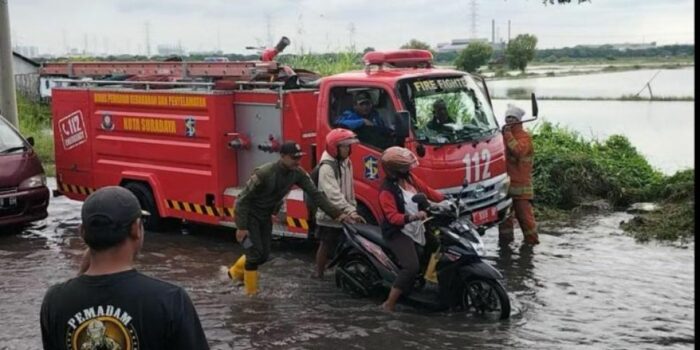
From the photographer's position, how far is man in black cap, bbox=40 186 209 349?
263cm

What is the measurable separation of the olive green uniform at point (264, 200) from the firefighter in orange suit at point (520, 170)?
298 centimetres

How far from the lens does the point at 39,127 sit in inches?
832

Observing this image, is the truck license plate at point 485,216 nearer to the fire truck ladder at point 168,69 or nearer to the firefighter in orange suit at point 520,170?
the firefighter in orange suit at point 520,170

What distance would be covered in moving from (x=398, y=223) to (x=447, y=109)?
2401 mm

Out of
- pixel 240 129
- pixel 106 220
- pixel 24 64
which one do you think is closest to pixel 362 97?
pixel 240 129

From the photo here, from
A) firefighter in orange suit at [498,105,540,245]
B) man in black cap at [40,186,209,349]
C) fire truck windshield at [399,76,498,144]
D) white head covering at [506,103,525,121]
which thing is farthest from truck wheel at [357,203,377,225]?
man in black cap at [40,186,209,349]

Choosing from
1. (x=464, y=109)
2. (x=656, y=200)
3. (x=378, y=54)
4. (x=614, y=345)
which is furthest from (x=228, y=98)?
(x=656, y=200)

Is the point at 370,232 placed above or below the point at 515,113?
below

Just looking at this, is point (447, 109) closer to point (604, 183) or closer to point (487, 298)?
point (487, 298)

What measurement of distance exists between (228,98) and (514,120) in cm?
334

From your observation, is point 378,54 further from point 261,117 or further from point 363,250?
→ point 363,250

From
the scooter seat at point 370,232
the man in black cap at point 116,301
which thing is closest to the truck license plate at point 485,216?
the scooter seat at point 370,232

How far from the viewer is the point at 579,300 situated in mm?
7164

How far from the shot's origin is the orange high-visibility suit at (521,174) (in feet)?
30.5
